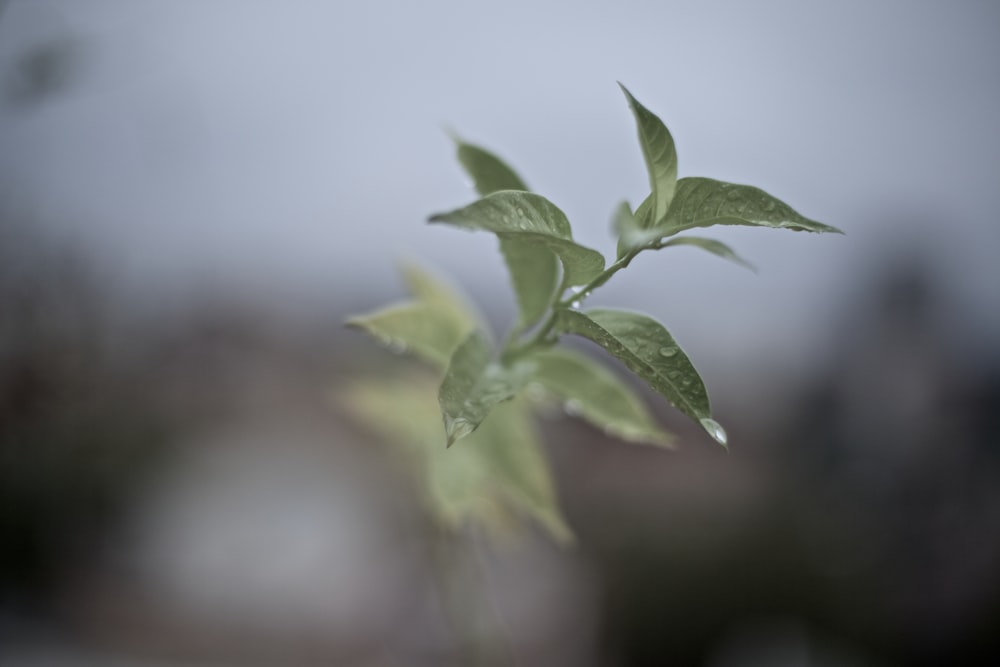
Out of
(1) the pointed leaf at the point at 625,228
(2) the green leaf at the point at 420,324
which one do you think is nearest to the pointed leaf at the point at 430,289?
(2) the green leaf at the point at 420,324

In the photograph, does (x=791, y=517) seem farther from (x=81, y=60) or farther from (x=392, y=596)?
(x=81, y=60)

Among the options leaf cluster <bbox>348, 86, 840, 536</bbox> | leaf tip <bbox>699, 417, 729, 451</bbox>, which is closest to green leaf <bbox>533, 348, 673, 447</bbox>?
leaf cluster <bbox>348, 86, 840, 536</bbox>

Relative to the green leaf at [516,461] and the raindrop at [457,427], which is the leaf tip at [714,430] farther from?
the green leaf at [516,461]

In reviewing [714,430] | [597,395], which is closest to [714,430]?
[714,430]

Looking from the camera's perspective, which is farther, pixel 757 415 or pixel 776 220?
pixel 757 415

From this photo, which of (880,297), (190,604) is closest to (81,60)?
(190,604)

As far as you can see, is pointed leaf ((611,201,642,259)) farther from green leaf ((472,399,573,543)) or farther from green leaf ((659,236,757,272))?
green leaf ((472,399,573,543))
